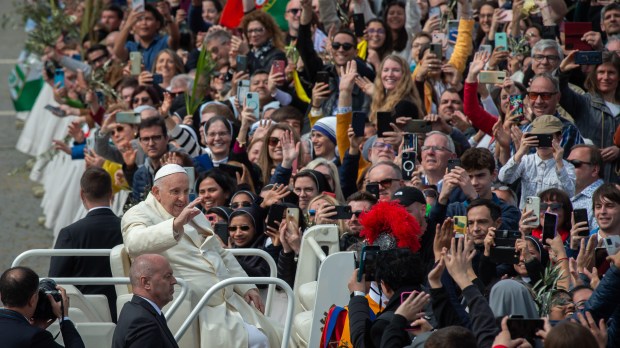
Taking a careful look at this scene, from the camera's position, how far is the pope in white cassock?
9.82 metres

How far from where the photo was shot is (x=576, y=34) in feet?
42.9

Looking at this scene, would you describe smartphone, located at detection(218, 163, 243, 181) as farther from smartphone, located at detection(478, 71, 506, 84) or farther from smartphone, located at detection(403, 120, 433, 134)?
smartphone, located at detection(478, 71, 506, 84)

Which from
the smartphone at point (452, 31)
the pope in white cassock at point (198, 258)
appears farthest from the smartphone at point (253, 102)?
the pope in white cassock at point (198, 258)

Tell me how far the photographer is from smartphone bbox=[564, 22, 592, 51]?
596cm

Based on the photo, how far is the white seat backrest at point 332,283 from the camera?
32.1 ft

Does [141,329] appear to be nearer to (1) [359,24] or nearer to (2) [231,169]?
(2) [231,169]

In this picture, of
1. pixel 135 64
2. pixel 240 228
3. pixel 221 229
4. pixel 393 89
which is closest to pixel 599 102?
pixel 393 89

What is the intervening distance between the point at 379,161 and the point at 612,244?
2.73 meters

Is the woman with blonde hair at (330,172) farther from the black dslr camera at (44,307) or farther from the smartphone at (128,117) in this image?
the black dslr camera at (44,307)

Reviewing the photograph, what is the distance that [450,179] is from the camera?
10.5 m

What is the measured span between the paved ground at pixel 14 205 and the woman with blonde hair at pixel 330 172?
5478mm

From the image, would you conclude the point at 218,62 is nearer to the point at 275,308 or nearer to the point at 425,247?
the point at 275,308

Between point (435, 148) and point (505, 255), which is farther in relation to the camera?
point (435, 148)

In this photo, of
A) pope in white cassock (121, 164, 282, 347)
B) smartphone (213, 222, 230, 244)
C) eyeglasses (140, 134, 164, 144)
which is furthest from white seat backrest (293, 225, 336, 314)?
eyeglasses (140, 134, 164, 144)
